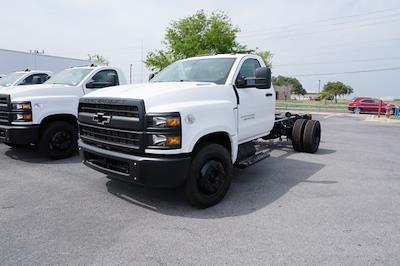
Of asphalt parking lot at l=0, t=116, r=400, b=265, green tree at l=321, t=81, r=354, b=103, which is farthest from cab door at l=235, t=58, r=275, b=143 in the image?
green tree at l=321, t=81, r=354, b=103

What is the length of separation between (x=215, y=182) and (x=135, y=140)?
1.23m

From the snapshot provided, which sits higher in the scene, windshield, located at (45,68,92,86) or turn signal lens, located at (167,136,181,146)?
windshield, located at (45,68,92,86)

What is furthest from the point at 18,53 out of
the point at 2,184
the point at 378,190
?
the point at 378,190

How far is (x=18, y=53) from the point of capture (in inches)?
733

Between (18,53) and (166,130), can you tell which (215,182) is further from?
(18,53)

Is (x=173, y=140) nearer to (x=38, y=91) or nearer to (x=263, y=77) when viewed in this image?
(x=263, y=77)

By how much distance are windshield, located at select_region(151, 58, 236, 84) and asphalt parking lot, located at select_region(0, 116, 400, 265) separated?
1.78 m

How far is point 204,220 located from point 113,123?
162 centimetres

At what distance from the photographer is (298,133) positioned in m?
7.62

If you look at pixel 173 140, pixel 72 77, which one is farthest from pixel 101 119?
pixel 72 77

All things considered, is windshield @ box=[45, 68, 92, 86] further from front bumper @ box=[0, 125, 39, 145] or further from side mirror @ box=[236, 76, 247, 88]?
side mirror @ box=[236, 76, 247, 88]

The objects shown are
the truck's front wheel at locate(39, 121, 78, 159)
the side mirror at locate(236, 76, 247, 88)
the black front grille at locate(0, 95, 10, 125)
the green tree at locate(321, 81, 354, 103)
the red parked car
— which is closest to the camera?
the side mirror at locate(236, 76, 247, 88)

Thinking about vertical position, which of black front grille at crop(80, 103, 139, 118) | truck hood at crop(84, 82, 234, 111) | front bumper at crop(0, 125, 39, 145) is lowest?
front bumper at crop(0, 125, 39, 145)

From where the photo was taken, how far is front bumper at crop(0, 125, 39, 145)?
19.3ft
